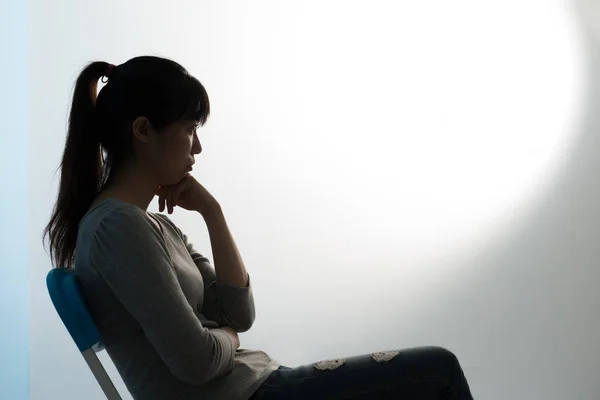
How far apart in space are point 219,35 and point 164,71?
32.5 inches

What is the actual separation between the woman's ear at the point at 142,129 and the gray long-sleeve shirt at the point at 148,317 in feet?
0.40

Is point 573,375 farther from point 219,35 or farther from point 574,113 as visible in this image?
point 219,35

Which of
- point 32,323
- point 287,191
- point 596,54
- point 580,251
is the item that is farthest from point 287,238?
point 596,54

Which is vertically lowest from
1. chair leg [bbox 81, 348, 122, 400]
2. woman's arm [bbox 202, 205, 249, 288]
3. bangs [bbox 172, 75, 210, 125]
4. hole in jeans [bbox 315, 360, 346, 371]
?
hole in jeans [bbox 315, 360, 346, 371]

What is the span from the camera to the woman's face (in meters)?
1.16

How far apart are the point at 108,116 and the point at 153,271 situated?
0.30 meters

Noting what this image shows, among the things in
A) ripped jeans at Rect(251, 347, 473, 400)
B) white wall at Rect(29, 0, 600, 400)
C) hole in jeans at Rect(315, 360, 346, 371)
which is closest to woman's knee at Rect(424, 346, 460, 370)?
ripped jeans at Rect(251, 347, 473, 400)

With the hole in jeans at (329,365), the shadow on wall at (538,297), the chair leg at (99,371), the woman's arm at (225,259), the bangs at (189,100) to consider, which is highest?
the bangs at (189,100)

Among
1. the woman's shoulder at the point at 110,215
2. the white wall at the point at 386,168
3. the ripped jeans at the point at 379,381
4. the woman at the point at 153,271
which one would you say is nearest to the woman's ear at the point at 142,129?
the woman at the point at 153,271

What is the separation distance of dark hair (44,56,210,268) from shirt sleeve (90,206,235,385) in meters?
→ 0.17

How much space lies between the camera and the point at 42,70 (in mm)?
1916

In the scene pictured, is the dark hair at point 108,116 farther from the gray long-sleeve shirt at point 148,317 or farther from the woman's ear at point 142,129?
the gray long-sleeve shirt at point 148,317

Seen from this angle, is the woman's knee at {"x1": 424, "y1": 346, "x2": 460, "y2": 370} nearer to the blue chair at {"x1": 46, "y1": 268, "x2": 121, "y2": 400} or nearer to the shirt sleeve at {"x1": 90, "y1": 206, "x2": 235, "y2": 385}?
the shirt sleeve at {"x1": 90, "y1": 206, "x2": 235, "y2": 385}

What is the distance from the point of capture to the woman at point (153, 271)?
102 cm
